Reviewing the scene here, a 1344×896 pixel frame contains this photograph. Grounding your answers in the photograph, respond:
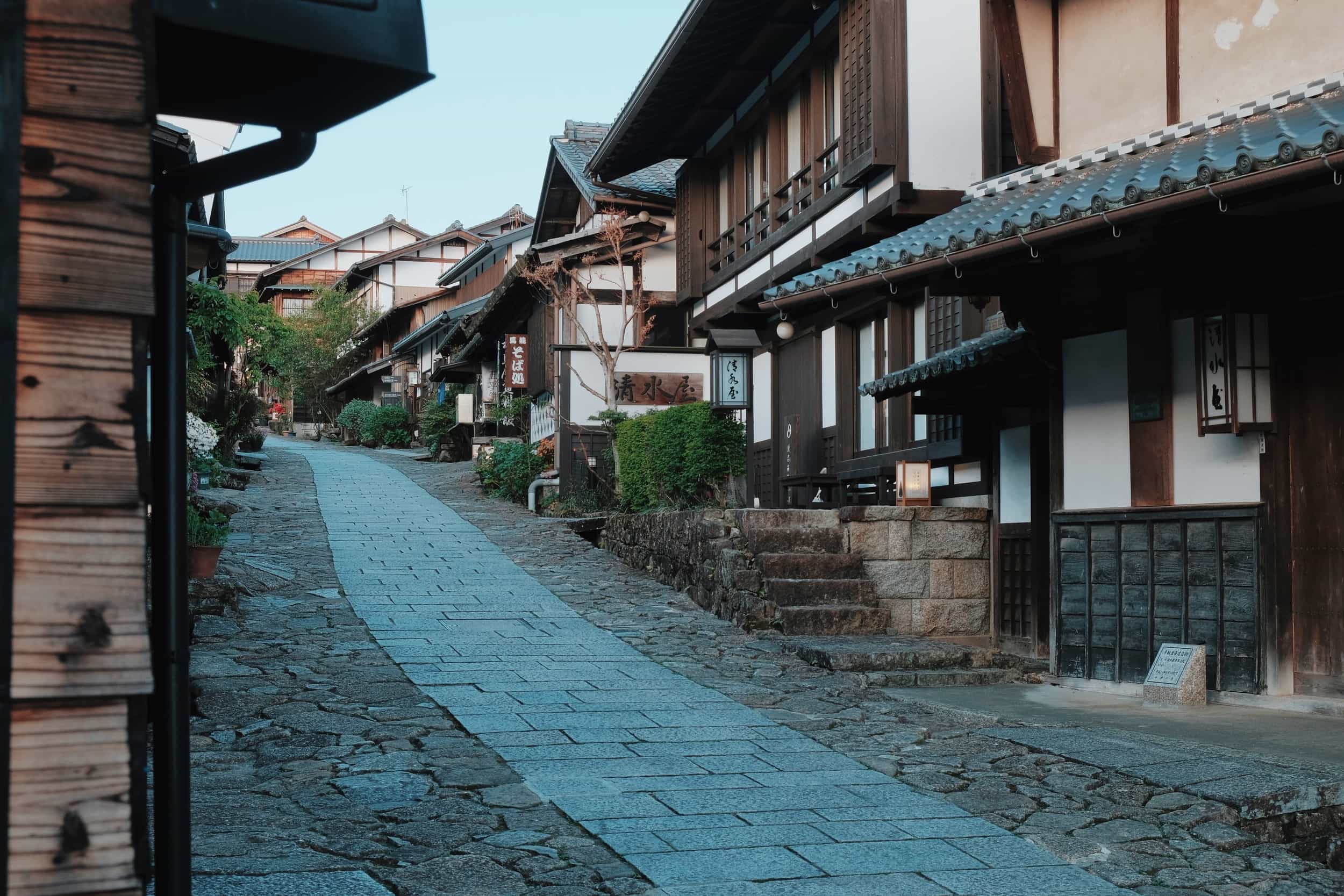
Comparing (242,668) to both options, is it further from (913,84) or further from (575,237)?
(575,237)

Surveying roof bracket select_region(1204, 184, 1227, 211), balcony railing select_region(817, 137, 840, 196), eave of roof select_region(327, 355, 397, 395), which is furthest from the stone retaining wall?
eave of roof select_region(327, 355, 397, 395)

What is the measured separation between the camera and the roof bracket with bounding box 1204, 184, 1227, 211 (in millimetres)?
7109

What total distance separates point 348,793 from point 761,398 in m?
12.7

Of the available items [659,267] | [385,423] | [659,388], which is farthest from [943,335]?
[385,423]

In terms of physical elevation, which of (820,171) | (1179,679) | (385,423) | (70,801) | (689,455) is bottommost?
(1179,679)

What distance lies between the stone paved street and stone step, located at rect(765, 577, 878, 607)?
0.50 meters

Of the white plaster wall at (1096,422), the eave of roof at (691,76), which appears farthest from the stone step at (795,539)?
the eave of roof at (691,76)

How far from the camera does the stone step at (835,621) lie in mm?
11984

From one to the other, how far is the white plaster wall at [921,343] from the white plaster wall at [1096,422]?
3195 millimetres

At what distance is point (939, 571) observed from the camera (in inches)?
490

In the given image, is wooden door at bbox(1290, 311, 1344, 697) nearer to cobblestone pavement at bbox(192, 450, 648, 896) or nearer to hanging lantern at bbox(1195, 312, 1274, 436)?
hanging lantern at bbox(1195, 312, 1274, 436)

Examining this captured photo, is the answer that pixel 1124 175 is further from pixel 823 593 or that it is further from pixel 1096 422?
pixel 823 593

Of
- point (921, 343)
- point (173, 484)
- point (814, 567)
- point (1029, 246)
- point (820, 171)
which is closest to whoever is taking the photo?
point (173, 484)

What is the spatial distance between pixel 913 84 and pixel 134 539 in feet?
40.8
